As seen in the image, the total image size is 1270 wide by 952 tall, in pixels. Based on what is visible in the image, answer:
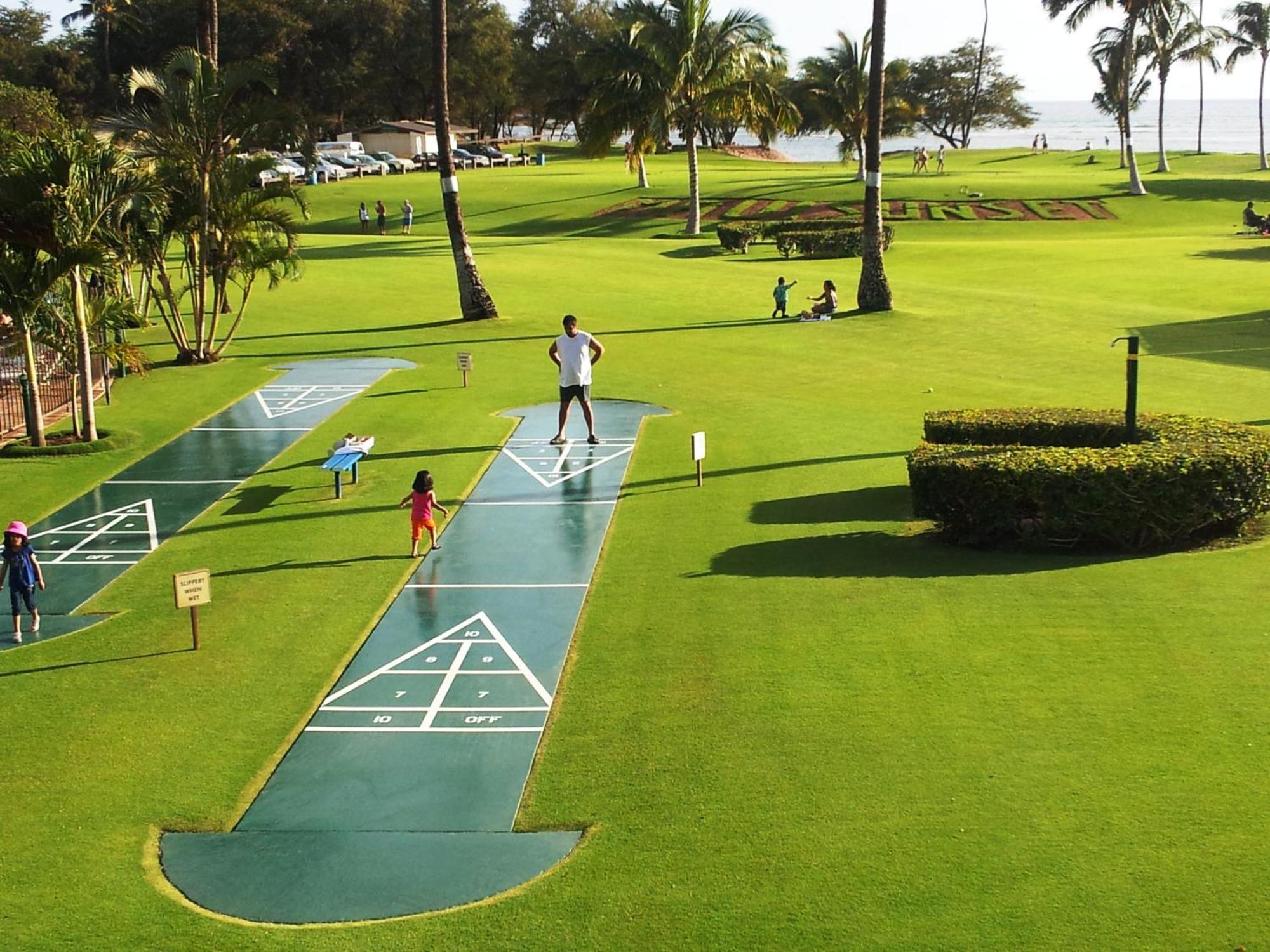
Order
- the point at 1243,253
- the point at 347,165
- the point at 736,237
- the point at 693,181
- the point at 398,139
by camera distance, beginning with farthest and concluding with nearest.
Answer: the point at 398,139, the point at 347,165, the point at 693,181, the point at 736,237, the point at 1243,253

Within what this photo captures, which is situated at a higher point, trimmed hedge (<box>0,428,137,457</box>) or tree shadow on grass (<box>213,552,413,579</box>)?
trimmed hedge (<box>0,428,137,457</box>)

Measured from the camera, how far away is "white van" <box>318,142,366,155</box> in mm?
83875

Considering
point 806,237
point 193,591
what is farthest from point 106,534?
point 806,237

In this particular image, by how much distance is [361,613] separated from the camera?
1362 cm

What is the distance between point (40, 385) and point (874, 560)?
1667 centimetres

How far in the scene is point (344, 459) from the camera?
1788 centimetres

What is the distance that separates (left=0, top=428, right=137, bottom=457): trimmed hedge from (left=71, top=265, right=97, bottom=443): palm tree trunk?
0.24 meters

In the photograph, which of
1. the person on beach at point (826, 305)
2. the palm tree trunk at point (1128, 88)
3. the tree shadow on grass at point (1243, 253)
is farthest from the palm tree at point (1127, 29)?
the person on beach at point (826, 305)

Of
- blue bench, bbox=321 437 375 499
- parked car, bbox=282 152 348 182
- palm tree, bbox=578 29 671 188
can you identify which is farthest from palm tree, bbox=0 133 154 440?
parked car, bbox=282 152 348 182

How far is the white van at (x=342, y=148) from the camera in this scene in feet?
275

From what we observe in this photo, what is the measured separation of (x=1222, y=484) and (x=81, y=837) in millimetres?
11632

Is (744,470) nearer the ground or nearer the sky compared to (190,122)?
nearer the ground

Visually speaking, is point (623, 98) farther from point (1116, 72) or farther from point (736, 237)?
point (1116, 72)

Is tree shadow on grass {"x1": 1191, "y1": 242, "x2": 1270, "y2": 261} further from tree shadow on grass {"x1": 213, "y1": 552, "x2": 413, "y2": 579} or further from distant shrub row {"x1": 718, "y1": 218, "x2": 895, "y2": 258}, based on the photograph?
tree shadow on grass {"x1": 213, "y1": 552, "x2": 413, "y2": 579}
